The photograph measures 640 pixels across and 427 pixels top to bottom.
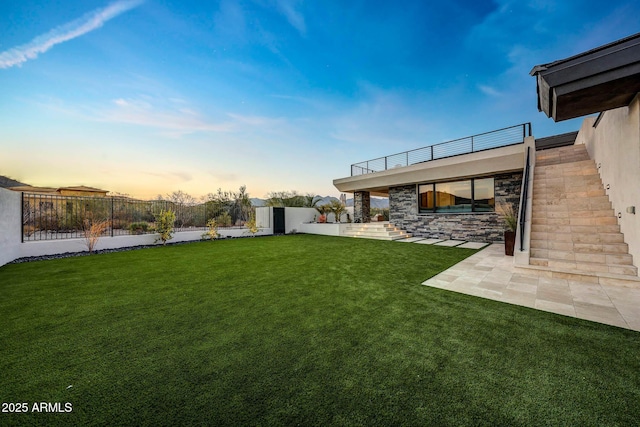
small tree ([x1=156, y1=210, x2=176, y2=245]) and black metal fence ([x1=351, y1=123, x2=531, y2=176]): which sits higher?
black metal fence ([x1=351, y1=123, x2=531, y2=176])

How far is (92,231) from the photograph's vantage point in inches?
314

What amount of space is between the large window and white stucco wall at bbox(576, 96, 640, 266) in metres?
3.86

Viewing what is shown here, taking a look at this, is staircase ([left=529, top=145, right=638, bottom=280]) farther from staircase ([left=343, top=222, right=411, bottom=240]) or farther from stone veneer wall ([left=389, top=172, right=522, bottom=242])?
staircase ([left=343, top=222, right=411, bottom=240])

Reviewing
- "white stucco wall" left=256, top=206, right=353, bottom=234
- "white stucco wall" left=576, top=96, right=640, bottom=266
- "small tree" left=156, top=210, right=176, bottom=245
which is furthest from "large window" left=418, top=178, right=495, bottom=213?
"small tree" left=156, top=210, right=176, bottom=245

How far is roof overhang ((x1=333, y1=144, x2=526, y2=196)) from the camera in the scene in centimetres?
874

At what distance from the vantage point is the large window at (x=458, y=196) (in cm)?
996

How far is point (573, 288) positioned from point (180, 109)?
12.5 m

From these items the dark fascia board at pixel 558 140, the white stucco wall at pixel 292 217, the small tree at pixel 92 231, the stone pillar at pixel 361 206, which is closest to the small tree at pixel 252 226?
the white stucco wall at pixel 292 217

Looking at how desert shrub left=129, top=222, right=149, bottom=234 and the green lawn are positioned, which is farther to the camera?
desert shrub left=129, top=222, right=149, bottom=234

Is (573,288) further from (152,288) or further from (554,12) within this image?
(554,12)

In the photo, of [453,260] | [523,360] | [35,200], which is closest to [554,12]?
[453,260]

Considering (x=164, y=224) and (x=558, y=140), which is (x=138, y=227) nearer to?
(x=164, y=224)

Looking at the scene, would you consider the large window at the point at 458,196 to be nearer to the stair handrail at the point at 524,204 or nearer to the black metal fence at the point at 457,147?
the black metal fence at the point at 457,147

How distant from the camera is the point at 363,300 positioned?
3404 millimetres
